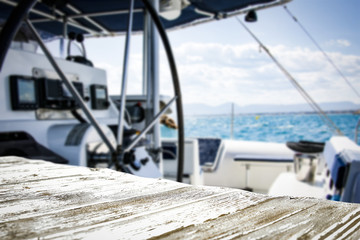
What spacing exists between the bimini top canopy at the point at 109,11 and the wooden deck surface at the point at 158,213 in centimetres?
220

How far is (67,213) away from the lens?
296 millimetres

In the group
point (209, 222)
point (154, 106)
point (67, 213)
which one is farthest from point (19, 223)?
point (154, 106)

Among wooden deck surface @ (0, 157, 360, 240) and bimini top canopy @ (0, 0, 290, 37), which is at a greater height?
bimini top canopy @ (0, 0, 290, 37)

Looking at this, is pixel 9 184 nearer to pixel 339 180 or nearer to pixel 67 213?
pixel 67 213

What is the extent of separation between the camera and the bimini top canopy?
8.24 feet

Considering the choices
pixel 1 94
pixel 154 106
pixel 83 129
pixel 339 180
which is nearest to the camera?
pixel 339 180

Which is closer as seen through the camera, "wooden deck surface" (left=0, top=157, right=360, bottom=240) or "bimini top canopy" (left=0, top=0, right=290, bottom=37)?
"wooden deck surface" (left=0, top=157, right=360, bottom=240)

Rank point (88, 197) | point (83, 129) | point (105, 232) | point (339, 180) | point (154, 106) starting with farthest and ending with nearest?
point (154, 106)
point (83, 129)
point (339, 180)
point (88, 197)
point (105, 232)

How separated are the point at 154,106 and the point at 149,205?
161 cm

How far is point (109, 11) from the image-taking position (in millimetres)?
2771

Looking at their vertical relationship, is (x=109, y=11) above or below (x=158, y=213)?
above

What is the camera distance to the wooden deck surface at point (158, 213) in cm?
25

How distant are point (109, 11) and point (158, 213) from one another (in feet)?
9.17

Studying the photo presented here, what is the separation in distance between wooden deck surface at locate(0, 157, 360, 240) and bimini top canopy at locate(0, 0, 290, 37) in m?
2.20
